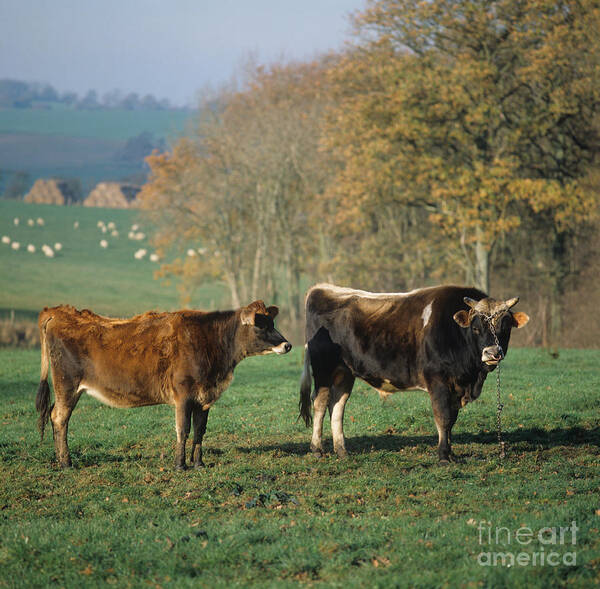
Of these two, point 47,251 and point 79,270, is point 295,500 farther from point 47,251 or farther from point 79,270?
point 47,251

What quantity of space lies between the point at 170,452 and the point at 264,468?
6.33 feet

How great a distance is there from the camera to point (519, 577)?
679 cm

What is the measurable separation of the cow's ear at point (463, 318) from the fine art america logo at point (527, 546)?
3377 mm

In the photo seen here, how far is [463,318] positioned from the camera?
10992 mm

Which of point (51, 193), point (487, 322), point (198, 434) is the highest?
point (51, 193)

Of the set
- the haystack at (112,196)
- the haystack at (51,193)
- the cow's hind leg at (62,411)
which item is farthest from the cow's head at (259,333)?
the haystack at (51,193)

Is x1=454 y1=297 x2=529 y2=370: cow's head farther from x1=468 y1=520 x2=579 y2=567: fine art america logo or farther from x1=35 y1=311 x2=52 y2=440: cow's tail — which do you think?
x1=35 y1=311 x2=52 y2=440: cow's tail

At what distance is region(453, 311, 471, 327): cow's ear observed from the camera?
11.0 meters

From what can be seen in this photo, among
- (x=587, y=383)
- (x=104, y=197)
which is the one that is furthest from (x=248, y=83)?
(x=104, y=197)

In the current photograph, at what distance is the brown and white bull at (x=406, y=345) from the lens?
1102cm

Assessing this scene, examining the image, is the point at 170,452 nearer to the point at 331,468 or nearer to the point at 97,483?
the point at 97,483

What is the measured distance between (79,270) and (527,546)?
7339 cm

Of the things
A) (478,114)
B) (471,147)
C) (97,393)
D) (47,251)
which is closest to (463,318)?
(97,393)

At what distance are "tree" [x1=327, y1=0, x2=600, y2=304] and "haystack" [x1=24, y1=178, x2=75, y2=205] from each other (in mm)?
96162
